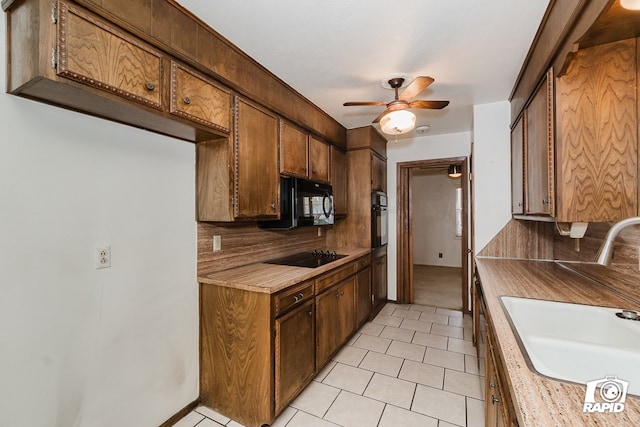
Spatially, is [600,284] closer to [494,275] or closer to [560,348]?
[494,275]

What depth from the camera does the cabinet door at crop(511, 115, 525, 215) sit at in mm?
2162

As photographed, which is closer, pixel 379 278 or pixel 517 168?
pixel 517 168

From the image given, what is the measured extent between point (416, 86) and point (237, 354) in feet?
7.09

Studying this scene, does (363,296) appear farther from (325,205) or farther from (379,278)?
(325,205)

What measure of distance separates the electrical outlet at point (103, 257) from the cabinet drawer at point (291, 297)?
910 mm

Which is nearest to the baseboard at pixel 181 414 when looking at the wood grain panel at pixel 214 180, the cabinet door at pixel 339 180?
the wood grain panel at pixel 214 180

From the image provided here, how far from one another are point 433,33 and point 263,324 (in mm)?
2030

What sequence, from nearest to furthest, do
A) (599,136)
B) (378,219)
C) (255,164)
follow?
1. (599,136)
2. (255,164)
3. (378,219)

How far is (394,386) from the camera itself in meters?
2.13

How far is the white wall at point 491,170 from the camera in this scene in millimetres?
2645

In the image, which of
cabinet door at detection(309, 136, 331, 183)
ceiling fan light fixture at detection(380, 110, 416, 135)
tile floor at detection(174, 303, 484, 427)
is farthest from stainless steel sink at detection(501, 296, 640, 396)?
cabinet door at detection(309, 136, 331, 183)

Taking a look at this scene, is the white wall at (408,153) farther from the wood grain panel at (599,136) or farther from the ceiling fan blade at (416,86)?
the wood grain panel at (599,136)

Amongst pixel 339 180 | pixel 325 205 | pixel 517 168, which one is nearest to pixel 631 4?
pixel 517 168

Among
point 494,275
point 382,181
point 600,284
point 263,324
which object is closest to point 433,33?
point 494,275
